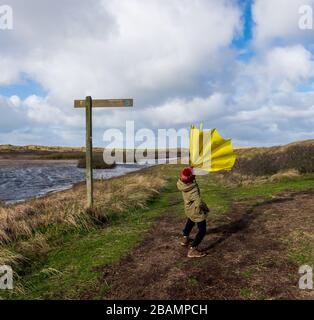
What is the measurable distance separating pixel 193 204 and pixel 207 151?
3.48 ft

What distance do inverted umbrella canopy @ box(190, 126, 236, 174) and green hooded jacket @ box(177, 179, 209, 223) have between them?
38 centimetres

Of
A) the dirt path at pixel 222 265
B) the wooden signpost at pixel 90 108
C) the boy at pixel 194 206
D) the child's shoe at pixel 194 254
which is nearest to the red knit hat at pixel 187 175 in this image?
the boy at pixel 194 206

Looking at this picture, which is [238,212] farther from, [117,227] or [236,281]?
[236,281]

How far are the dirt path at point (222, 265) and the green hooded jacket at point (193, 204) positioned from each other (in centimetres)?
75

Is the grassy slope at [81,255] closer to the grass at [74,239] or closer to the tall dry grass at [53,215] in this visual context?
the grass at [74,239]

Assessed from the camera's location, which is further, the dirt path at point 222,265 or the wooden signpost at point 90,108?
the wooden signpost at point 90,108

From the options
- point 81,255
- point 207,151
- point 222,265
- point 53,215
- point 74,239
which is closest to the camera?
point 222,265

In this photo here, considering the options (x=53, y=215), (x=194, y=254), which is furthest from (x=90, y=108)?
(x=194, y=254)

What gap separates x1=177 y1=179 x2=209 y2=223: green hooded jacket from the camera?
6.39 metres

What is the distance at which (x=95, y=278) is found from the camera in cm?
562

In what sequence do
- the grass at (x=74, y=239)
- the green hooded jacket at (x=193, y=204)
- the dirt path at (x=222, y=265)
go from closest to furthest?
the dirt path at (x=222, y=265) < the grass at (x=74, y=239) < the green hooded jacket at (x=193, y=204)

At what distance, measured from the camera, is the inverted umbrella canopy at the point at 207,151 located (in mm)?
6473

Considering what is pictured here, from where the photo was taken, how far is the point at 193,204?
6457 mm

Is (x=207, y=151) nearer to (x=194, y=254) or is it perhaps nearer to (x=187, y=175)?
(x=187, y=175)
